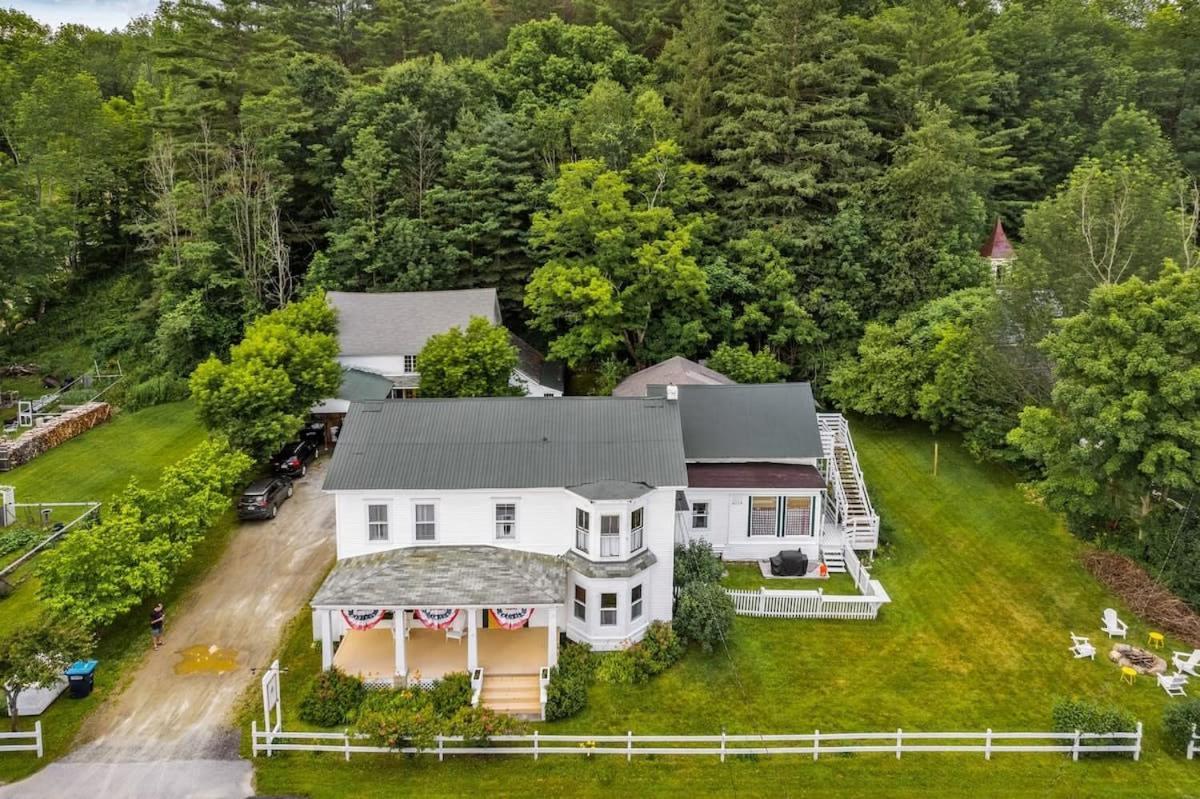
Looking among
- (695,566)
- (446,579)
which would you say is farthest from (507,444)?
(695,566)

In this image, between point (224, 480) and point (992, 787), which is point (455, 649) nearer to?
point (224, 480)

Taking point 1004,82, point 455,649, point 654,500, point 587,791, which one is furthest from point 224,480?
point 1004,82

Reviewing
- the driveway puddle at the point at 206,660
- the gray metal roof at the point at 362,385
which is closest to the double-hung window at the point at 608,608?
the driveway puddle at the point at 206,660

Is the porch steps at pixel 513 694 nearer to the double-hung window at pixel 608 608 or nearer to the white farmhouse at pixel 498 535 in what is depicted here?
the white farmhouse at pixel 498 535

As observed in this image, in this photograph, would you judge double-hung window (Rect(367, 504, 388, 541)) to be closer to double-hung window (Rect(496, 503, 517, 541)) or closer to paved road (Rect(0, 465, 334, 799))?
double-hung window (Rect(496, 503, 517, 541))

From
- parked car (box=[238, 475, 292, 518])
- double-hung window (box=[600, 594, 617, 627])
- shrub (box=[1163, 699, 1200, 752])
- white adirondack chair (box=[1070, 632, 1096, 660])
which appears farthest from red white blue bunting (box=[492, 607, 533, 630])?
shrub (box=[1163, 699, 1200, 752])
